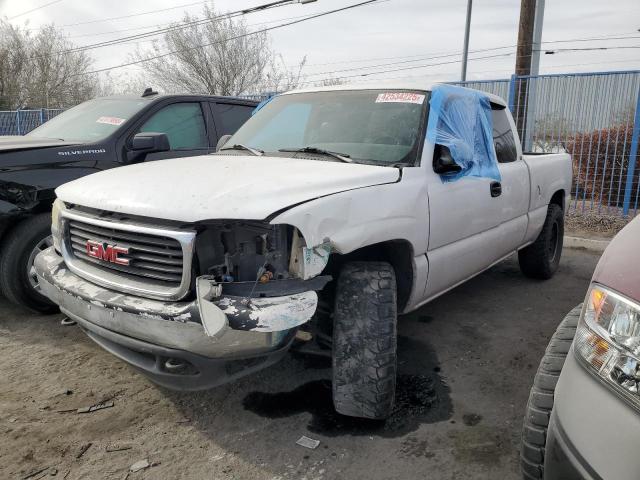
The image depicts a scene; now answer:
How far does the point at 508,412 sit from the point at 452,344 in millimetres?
942

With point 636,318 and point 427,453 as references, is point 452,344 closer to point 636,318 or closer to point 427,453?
point 427,453

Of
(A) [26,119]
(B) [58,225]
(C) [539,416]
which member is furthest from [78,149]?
(A) [26,119]

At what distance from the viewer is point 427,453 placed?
99.8 inches

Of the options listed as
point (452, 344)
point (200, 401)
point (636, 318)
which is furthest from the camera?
point (452, 344)

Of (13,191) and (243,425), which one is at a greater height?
(13,191)

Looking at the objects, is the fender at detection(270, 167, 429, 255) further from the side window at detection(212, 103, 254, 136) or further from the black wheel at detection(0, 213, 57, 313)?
the side window at detection(212, 103, 254, 136)

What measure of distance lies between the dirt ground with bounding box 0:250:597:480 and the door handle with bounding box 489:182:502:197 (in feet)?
3.55

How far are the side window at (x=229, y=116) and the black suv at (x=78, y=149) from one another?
0.4 inches

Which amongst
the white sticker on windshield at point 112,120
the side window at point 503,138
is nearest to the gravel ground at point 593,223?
the side window at point 503,138

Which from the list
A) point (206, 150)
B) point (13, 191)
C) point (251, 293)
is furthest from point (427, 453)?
point (206, 150)

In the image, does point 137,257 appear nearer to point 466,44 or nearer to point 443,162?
point 443,162

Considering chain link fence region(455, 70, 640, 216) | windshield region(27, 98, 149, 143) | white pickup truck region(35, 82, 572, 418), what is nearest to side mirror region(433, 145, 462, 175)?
white pickup truck region(35, 82, 572, 418)

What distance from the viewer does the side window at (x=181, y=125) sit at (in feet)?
16.5

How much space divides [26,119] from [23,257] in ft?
48.5
